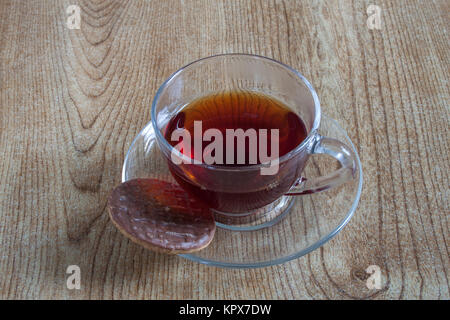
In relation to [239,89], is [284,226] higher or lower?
lower

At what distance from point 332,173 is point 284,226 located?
11 centimetres

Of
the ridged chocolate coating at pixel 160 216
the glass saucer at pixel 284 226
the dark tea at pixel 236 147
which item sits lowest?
the glass saucer at pixel 284 226

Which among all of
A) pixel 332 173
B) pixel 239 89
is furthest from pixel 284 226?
pixel 239 89

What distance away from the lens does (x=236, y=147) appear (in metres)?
0.80

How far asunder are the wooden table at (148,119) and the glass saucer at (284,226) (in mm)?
39

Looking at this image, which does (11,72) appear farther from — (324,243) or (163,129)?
(324,243)

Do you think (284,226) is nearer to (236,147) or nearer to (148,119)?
(236,147)

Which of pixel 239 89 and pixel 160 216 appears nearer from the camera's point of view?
pixel 160 216

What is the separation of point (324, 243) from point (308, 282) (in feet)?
0.19

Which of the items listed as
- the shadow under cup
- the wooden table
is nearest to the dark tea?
the shadow under cup

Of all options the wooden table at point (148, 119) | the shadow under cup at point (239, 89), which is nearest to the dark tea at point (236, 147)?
the shadow under cup at point (239, 89)

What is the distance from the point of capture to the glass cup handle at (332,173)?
750 millimetres

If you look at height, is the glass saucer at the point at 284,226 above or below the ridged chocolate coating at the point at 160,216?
below

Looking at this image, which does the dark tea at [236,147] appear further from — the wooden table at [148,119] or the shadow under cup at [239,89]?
→ the wooden table at [148,119]
